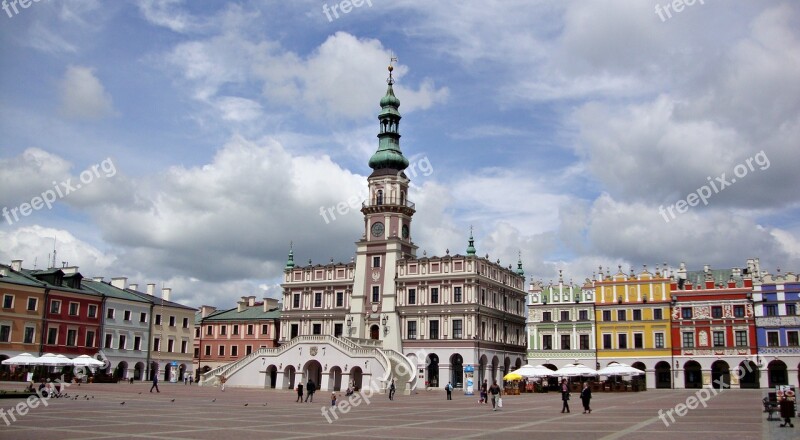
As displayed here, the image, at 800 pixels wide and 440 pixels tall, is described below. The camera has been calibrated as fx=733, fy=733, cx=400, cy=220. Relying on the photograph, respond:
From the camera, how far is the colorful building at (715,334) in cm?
7419

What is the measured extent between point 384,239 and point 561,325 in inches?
921

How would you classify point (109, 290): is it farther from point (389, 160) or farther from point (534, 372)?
point (534, 372)

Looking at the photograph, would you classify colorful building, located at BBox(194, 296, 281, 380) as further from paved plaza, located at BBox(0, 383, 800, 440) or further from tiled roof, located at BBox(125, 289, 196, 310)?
paved plaza, located at BBox(0, 383, 800, 440)

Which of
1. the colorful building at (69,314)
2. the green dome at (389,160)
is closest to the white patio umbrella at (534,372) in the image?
the green dome at (389,160)

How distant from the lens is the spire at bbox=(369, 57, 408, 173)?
77.8m

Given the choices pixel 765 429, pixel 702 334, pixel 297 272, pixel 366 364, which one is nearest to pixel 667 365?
pixel 702 334

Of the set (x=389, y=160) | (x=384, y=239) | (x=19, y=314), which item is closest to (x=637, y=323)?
(x=384, y=239)

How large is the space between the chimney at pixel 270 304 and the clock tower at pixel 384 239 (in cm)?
2163

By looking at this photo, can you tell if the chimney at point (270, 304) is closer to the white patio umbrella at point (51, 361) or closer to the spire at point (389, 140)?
the spire at point (389, 140)

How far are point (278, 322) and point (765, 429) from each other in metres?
70.9

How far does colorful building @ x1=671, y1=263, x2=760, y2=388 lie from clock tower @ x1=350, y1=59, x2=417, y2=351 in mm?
29591

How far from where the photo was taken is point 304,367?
66.8m

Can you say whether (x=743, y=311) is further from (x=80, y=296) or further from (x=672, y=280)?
(x=80, y=296)

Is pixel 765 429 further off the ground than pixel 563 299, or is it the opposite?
pixel 563 299
